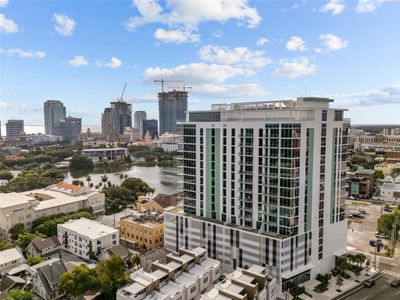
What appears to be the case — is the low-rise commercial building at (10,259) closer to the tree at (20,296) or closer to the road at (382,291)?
the tree at (20,296)

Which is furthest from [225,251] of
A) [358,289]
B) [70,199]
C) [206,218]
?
[70,199]

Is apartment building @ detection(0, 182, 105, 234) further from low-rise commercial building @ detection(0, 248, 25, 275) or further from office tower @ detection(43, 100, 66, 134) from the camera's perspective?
office tower @ detection(43, 100, 66, 134)

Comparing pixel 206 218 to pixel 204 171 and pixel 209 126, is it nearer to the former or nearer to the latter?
pixel 204 171

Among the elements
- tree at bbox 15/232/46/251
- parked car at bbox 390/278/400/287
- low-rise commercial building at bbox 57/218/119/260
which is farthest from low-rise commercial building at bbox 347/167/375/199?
tree at bbox 15/232/46/251

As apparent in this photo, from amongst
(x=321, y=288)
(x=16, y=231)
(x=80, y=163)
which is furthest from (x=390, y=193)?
(x=80, y=163)

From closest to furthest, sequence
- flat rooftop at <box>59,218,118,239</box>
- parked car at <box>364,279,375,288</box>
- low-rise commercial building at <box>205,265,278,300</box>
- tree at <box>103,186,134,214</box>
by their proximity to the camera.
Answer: low-rise commercial building at <box>205,265,278,300</box> → parked car at <box>364,279,375,288</box> → flat rooftop at <box>59,218,118,239</box> → tree at <box>103,186,134,214</box>

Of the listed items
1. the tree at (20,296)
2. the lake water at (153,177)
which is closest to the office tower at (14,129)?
the lake water at (153,177)
